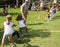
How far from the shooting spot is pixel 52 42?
1327 centimetres

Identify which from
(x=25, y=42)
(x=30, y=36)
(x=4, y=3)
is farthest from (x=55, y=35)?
(x=4, y=3)

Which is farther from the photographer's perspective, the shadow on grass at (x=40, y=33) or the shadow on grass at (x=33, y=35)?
the shadow on grass at (x=40, y=33)

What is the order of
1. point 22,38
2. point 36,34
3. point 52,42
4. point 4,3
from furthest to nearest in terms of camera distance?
point 4,3
point 36,34
point 22,38
point 52,42

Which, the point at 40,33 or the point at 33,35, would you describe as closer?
the point at 33,35

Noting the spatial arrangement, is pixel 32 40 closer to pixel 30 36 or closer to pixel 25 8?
pixel 30 36

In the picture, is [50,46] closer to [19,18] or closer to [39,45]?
[39,45]

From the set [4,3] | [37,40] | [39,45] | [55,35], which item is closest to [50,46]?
[39,45]

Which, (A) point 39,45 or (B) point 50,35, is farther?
(B) point 50,35

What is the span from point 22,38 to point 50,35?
1.71 meters

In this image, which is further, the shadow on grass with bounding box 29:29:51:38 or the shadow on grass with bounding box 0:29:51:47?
the shadow on grass with bounding box 29:29:51:38

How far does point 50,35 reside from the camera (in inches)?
588

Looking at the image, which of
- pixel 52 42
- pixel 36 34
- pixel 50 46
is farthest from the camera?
pixel 36 34

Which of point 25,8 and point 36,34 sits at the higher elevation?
point 25,8

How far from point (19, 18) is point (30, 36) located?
1.35m
